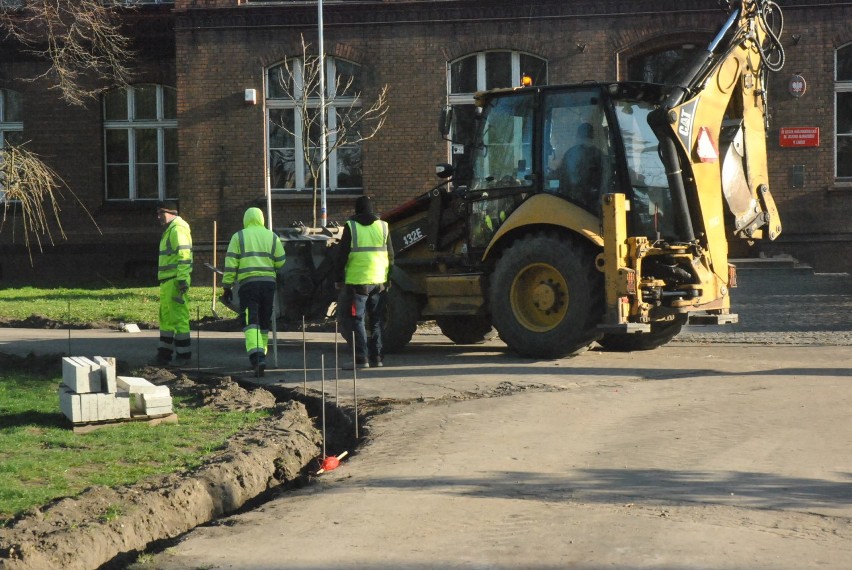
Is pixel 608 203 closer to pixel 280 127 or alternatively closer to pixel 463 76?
pixel 463 76

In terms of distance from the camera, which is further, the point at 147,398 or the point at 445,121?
the point at 445,121

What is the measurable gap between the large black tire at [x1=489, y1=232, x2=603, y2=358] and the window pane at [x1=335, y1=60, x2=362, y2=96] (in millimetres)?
11383

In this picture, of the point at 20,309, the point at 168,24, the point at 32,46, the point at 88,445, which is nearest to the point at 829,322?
the point at 88,445

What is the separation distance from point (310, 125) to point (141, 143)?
210 inches

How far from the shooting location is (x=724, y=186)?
497 inches

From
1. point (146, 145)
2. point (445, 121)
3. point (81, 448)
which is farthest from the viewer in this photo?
point (146, 145)

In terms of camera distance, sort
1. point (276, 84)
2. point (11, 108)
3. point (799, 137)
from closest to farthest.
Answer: point (799, 137), point (276, 84), point (11, 108)

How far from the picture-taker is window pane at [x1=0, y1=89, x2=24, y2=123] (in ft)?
85.2

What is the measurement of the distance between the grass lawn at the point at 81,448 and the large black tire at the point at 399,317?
11.9ft

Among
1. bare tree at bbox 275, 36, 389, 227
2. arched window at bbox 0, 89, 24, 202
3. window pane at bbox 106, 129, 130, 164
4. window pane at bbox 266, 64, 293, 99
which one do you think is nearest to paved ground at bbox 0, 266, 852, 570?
bare tree at bbox 275, 36, 389, 227

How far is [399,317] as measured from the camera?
13.6 meters

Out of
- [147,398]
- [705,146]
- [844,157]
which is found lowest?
[147,398]

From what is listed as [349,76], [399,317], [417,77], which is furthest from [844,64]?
[399,317]

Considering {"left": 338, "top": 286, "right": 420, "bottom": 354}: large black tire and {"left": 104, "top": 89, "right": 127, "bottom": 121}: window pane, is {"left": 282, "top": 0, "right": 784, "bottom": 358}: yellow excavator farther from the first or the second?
{"left": 104, "top": 89, "right": 127, "bottom": 121}: window pane
